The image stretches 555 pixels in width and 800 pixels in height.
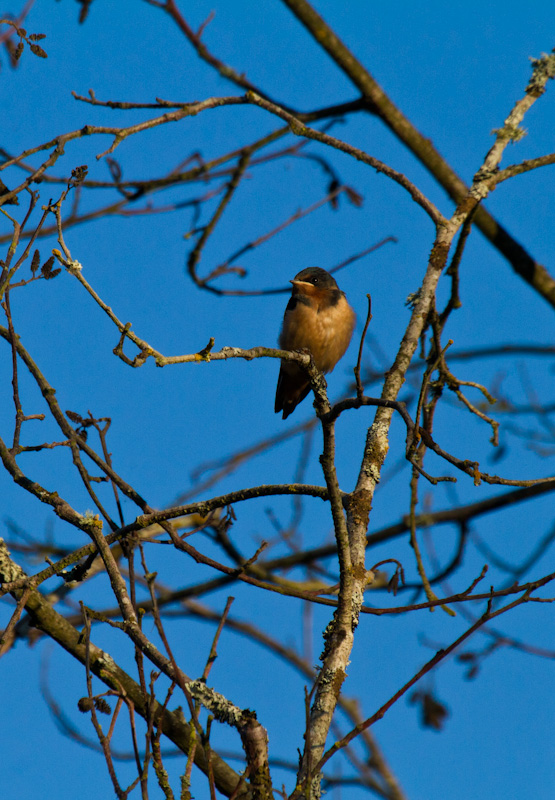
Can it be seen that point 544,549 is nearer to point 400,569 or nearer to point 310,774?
point 400,569

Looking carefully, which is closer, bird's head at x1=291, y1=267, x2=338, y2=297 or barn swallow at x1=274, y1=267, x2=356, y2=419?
barn swallow at x1=274, y1=267, x2=356, y2=419

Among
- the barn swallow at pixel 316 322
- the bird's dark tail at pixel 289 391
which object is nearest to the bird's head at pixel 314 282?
the barn swallow at pixel 316 322

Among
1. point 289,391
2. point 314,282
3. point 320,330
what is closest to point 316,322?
point 320,330

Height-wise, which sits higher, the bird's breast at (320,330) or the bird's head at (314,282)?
the bird's head at (314,282)

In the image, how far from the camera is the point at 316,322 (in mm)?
6887

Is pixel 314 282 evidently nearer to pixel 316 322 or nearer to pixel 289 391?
pixel 316 322

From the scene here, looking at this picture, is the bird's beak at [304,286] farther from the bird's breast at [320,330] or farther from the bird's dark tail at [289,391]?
the bird's dark tail at [289,391]

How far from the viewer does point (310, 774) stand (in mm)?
2330

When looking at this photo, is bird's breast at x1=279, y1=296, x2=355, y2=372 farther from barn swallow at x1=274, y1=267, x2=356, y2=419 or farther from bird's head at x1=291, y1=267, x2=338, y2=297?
bird's head at x1=291, y1=267, x2=338, y2=297

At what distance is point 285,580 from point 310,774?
498cm

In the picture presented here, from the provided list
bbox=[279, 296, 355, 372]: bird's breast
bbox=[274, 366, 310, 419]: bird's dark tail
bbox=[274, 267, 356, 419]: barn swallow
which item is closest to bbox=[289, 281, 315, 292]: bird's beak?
bbox=[274, 267, 356, 419]: barn swallow

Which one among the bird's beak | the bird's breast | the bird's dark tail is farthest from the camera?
the bird's dark tail

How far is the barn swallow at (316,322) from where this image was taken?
6902 mm

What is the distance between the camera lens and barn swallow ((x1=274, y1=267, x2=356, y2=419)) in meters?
6.90
